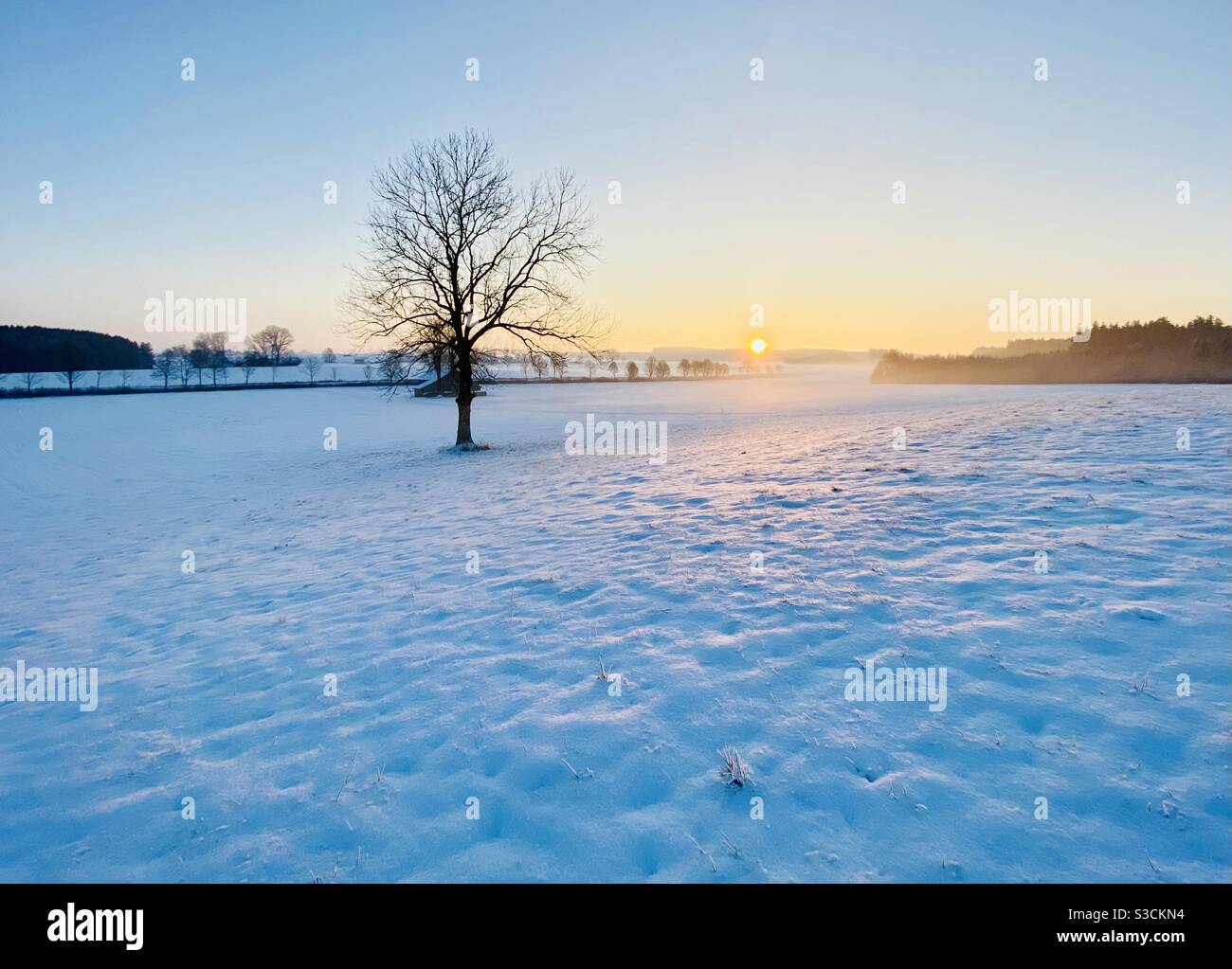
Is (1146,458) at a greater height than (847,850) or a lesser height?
greater

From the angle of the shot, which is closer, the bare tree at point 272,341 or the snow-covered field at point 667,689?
the snow-covered field at point 667,689

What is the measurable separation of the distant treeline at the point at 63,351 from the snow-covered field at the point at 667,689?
132 metres

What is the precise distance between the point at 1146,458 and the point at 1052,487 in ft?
10.6

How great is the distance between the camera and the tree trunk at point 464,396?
25.5 meters

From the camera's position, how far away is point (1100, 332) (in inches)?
2611

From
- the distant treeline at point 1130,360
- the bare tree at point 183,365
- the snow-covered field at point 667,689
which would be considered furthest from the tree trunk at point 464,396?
the bare tree at point 183,365

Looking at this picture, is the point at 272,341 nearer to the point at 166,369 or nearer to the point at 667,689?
the point at 166,369

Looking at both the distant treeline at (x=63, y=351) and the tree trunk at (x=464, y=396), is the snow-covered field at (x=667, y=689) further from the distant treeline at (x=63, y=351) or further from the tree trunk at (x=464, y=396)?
the distant treeline at (x=63, y=351)

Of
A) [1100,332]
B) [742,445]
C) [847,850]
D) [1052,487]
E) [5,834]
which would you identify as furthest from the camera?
[1100,332]

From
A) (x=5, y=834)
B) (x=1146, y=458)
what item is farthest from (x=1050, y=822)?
(x=1146, y=458)

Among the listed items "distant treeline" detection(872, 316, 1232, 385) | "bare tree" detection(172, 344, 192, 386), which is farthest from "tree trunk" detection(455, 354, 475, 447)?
"bare tree" detection(172, 344, 192, 386)

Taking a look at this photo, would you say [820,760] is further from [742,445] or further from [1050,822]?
[742,445]

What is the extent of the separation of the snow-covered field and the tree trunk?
46.6ft
